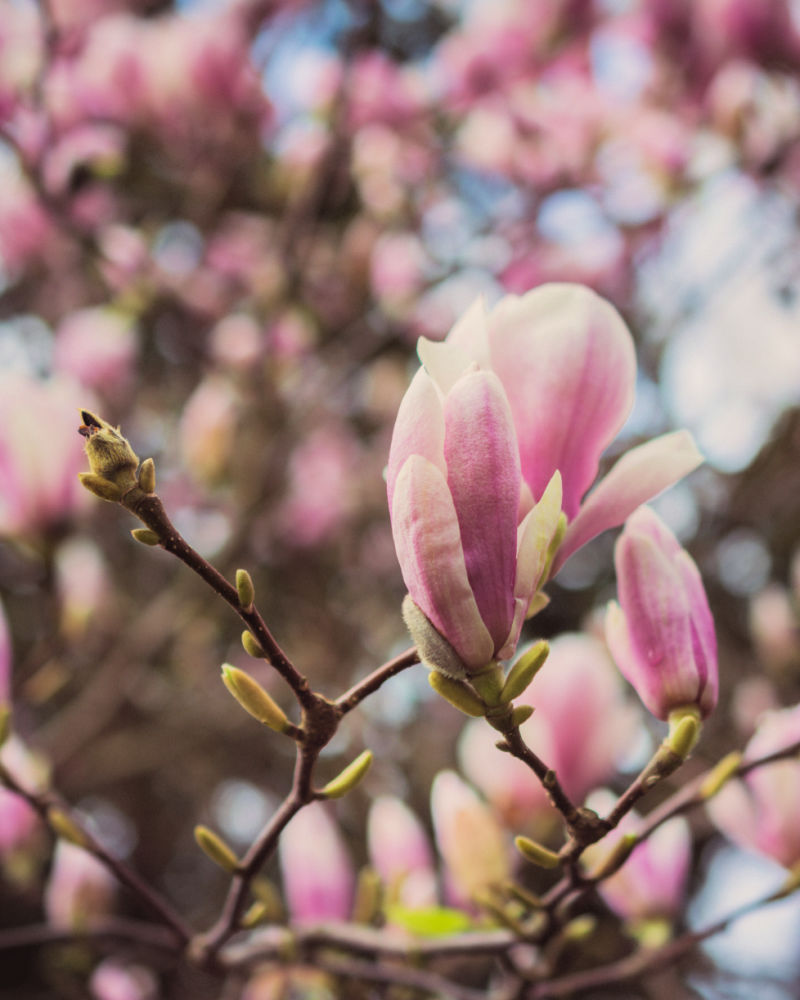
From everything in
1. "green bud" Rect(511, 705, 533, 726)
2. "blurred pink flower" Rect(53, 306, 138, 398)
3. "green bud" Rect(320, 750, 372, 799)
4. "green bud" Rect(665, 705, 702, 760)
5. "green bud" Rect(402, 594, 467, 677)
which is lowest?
"green bud" Rect(665, 705, 702, 760)

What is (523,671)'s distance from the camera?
0.35 m

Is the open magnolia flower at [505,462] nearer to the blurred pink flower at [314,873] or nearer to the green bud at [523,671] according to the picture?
the green bud at [523,671]

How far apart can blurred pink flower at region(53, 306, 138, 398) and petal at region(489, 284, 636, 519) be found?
1.37 m

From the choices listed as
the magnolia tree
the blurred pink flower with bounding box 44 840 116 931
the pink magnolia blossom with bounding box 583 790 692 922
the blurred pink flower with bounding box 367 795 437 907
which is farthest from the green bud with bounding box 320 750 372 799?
the blurred pink flower with bounding box 44 840 116 931

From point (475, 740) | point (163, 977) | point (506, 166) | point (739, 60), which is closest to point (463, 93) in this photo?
point (506, 166)

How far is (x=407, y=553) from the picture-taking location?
1.12ft

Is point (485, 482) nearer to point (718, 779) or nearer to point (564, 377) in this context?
point (564, 377)

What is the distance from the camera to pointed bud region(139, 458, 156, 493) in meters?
0.32

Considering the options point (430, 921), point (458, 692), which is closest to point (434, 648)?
point (458, 692)

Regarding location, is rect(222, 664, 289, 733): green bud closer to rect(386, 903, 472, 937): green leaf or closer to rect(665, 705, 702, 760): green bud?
rect(665, 705, 702, 760): green bud

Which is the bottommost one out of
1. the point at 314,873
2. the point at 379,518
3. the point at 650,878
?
the point at 650,878

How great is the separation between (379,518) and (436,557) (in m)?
1.78

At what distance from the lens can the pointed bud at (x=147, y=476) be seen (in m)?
0.32

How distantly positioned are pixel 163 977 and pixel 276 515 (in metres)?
1.07
